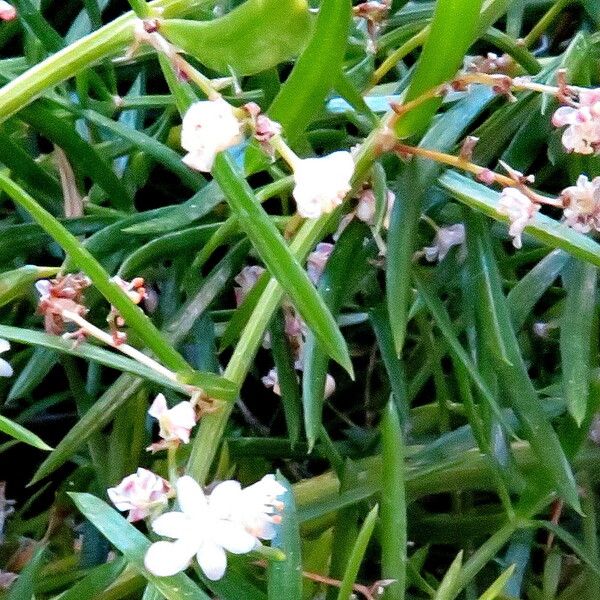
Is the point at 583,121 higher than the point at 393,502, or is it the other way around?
the point at 583,121

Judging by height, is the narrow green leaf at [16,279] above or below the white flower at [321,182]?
below

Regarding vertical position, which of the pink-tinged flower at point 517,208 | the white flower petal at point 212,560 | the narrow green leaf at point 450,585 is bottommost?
the narrow green leaf at point 450,585

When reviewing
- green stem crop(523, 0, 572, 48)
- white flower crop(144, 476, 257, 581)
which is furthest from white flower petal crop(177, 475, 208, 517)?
green stem crop(523, 0, 572, 48)

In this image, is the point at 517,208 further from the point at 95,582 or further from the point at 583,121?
the point at 95,582

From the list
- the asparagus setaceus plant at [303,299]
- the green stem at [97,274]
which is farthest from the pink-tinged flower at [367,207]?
the green stem at [97,274]

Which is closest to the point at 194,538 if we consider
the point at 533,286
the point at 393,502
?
the point at 393,502

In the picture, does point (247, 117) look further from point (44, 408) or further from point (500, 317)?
point (44, 408)

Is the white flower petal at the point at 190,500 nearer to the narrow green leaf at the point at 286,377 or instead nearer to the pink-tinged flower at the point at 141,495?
the pink-tinged flower at the point at 141,495
